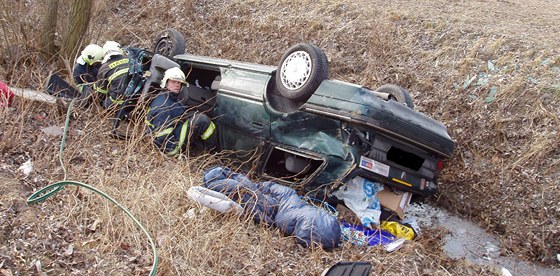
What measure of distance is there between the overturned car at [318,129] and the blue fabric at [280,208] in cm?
32

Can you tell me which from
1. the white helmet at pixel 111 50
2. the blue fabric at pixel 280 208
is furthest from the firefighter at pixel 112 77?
the blue fabric at pixel 280 208

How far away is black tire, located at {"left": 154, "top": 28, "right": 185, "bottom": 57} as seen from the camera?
704 centimetres

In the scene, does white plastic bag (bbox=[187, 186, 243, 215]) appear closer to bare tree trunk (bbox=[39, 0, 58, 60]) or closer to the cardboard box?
the cardboard box

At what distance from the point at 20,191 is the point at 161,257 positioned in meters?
1.30

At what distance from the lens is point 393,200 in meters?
5.12

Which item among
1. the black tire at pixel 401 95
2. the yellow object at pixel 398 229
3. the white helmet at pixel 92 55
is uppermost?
the black tire at pixel 401 95

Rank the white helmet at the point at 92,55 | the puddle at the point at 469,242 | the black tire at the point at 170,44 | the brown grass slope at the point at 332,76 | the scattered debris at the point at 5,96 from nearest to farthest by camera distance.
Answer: the brown grass slope at the point at 332,76 < the puddle at the point at 469,242 < the scattered debris at the point at 5,96 < the white helmet at the point at 92,55 < the black tire at the point at 170,44

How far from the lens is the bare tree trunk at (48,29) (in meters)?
7.47

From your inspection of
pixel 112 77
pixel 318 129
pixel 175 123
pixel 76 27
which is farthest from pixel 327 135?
pixel 76 27

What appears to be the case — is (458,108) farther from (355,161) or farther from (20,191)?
(20,191)

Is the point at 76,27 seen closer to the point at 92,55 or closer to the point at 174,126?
the point at 92,55

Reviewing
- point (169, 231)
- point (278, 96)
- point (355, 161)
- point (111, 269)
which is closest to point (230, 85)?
point (278, 96)

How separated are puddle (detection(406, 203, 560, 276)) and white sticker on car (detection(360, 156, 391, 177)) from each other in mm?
929

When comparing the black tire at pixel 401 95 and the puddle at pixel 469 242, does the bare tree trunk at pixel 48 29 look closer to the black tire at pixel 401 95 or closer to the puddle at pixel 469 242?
the black tire at pixel 401 95
